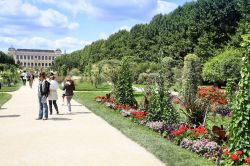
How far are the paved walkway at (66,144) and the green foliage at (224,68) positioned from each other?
27.1 m

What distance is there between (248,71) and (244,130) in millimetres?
1207

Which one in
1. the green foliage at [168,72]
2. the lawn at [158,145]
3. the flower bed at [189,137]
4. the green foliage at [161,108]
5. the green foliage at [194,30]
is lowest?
the lawn at [158,145]

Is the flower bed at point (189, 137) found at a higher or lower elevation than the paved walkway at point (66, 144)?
higher

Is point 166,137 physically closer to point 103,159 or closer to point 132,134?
point 132,134

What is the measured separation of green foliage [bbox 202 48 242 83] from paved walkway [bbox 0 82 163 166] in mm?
27131

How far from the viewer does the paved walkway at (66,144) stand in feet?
29.7

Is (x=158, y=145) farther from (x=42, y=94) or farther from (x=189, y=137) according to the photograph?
(x=42, y=94)

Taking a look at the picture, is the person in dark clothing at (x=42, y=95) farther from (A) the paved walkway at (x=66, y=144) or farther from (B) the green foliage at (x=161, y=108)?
(B) the green foliage at (x=161, y=108)

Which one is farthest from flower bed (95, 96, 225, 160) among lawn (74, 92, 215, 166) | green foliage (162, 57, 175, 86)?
green foliage (162, 57, 175, 86)

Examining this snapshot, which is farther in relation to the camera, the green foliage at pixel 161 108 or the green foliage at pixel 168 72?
the green foliage at pixel 168 72

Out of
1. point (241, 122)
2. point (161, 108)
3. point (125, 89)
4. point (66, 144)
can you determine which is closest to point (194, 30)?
point (125, 89)

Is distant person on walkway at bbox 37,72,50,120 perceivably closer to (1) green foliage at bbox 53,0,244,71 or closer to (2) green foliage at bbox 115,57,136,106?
(2) green foliage at bbox 115,57,136,106

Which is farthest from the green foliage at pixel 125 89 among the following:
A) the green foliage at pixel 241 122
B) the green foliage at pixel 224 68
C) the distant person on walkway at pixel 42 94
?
the green foliage at pixel 224 68

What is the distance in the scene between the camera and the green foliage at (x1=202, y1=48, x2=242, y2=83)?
40.8m
